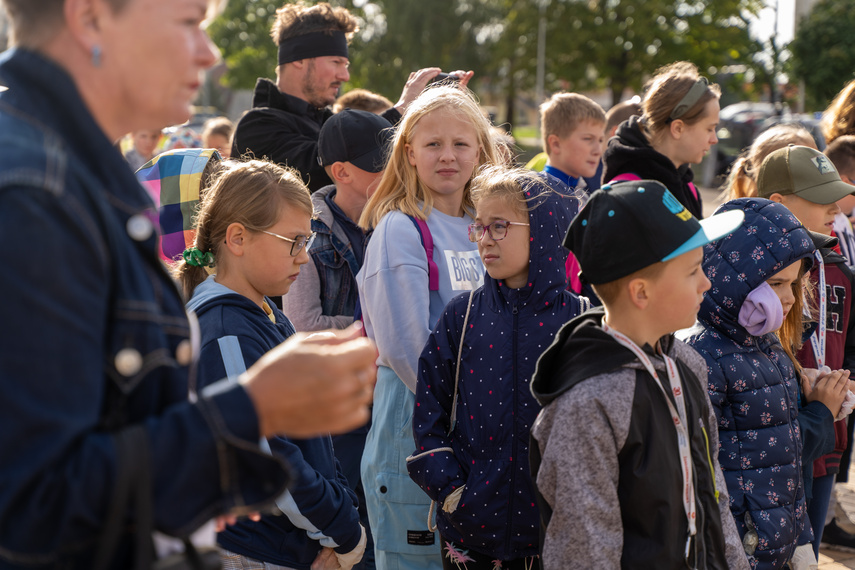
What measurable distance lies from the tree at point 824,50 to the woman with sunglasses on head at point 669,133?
10938 mm

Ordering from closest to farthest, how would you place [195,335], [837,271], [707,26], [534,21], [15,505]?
[15,505]
[195,335]
[837,271]
[707,26]
[534,21]

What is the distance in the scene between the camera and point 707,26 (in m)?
34.0

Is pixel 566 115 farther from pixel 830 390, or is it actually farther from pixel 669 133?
pixel 830 390

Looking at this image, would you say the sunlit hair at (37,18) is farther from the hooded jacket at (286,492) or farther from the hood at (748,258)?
the hood at (748,258)

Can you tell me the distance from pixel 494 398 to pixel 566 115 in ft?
11.2

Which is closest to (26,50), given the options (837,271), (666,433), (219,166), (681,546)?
(666,433)

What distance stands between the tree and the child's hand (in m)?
12.3

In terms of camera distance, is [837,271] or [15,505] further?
[837,271]

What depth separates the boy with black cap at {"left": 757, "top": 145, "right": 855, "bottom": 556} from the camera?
3.78m

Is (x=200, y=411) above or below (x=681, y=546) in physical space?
above

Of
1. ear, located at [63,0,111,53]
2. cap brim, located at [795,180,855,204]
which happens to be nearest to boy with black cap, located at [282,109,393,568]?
Result: cap brim, located at [795,180,855,204]

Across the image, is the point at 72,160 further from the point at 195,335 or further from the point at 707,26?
the point at 707,26

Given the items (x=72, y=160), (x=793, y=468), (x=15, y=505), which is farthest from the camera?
(x=793, y=468)

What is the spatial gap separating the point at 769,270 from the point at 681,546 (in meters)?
1.30
